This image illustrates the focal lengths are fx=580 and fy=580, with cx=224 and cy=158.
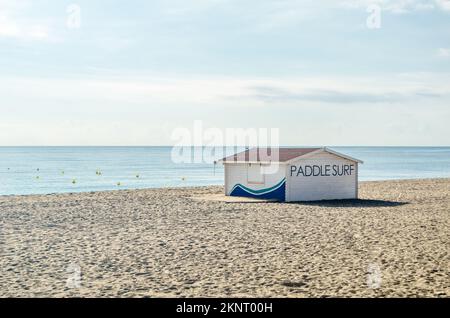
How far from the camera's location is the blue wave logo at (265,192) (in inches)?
1024

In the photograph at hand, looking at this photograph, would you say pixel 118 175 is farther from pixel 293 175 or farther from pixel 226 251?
pixel 226 251

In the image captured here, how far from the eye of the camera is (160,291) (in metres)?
9.87

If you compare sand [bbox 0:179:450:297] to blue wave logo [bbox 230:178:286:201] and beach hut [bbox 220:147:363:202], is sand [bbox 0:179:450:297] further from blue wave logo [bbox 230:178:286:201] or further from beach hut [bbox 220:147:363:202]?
beach hut [bbox 220:147:363:202]

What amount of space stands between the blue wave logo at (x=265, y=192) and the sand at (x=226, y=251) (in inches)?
75.1

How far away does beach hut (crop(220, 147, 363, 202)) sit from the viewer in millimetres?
26047

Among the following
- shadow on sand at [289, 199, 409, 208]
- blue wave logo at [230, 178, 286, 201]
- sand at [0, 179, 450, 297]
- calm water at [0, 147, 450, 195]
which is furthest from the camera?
calm water at [0, 147, 450, 195]

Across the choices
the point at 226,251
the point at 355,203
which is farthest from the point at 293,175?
the point at 226,251

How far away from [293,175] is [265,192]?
5.11 feet

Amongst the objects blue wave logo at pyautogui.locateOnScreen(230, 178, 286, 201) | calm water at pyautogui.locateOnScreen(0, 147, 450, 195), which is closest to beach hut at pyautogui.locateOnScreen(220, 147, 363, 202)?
blue wave logo at pyautogui.locateOnScreen(230, 178, 286, 201)

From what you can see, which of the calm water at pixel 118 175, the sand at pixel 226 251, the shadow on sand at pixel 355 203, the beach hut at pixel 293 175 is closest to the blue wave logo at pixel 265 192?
the beach hut at pixel 293 175
